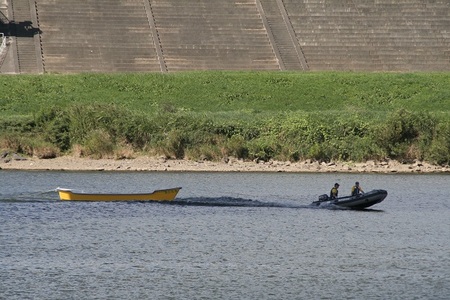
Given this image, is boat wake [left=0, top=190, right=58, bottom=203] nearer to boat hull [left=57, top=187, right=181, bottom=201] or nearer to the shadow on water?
the shadow on water

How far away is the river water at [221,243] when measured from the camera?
117ft

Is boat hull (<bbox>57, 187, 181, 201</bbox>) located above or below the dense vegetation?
below

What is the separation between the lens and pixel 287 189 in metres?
57.5

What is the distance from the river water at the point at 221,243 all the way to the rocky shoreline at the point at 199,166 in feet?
13.7

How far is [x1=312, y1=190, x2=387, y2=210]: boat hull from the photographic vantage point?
50250 millimetres

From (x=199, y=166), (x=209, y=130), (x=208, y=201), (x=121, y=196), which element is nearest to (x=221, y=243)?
(x=208, y=201)

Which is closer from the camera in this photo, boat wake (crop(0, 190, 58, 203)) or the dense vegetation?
boat wake (crop(0, 190, 58, 203))

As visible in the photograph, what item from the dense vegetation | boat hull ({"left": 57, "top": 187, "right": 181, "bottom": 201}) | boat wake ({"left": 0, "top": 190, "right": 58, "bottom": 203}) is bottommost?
boat hull ({"left": 57, "top": 187, "right": 181, "bottom": 201})

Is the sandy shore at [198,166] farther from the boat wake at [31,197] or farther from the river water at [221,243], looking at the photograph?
the boat wake at [31,197]

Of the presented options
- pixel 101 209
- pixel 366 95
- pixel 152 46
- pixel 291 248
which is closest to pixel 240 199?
pixel 101 209

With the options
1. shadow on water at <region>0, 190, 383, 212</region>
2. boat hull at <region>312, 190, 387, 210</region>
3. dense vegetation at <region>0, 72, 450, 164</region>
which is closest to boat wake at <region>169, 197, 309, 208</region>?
shadow on water at <region>0, 190, 383, 212</region>

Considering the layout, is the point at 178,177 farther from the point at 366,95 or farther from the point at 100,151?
the point at 366,95

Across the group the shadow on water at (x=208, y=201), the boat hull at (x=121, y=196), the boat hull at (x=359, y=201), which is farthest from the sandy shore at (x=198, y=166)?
the boat hull at (x=359, y=201)

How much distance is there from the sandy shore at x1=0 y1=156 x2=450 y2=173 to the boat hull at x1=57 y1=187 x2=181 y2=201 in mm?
13443
